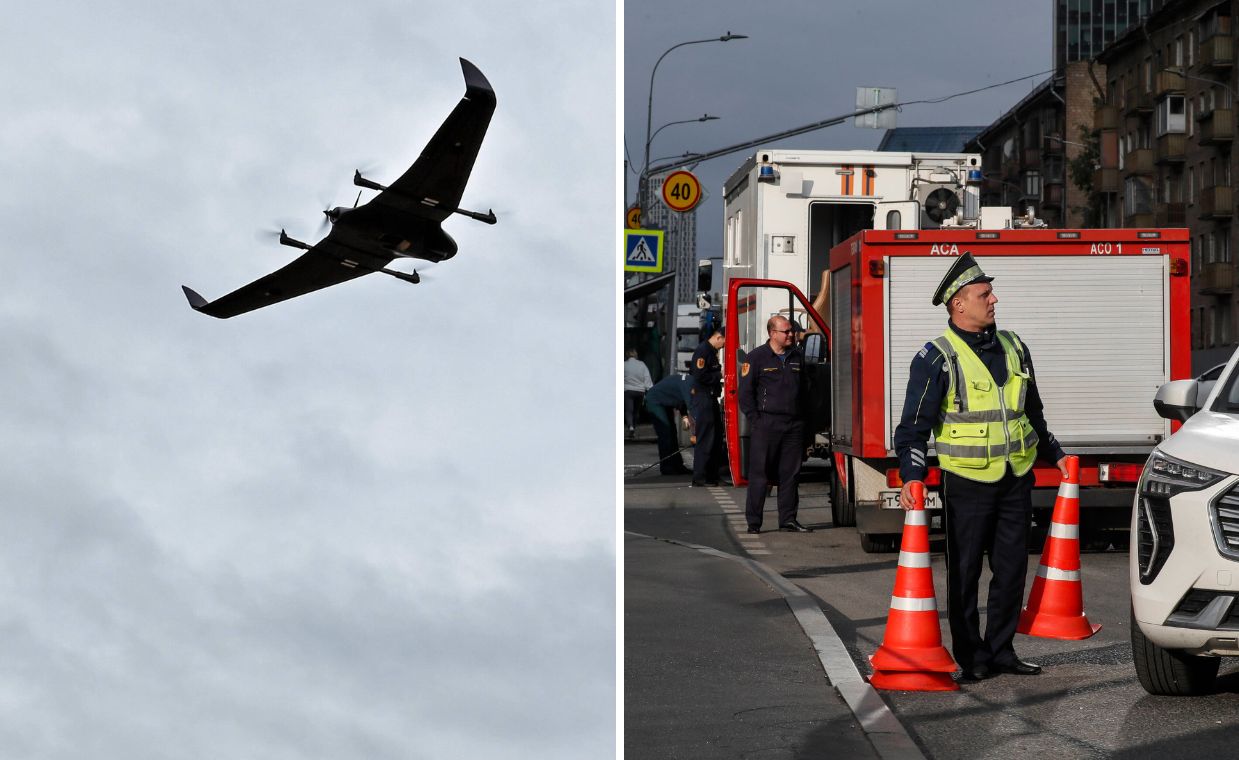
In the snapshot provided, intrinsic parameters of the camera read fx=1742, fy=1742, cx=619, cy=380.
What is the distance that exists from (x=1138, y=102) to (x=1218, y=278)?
1592cm

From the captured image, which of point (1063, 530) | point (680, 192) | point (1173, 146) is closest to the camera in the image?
point (1063, 530)

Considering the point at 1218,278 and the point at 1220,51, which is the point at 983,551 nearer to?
the point at 1218,278

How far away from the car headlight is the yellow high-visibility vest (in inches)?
27.3

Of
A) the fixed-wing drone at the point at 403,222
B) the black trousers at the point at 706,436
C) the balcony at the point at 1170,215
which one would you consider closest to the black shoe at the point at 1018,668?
the fixed-wing drone at the point at 403,222

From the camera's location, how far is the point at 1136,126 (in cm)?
8894

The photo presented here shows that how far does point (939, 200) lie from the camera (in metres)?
19.6

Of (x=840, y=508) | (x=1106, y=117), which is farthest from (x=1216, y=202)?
(x=840, y=508)

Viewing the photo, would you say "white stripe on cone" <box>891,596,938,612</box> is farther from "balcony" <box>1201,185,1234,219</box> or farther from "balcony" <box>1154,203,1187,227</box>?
"balcony" <box>1154,203,1187,227</box>

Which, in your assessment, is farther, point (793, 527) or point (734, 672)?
point (793, 527)

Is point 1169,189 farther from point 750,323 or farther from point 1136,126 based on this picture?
point 750,323

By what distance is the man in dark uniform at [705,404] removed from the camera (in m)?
22.0

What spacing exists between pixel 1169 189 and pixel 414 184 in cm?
7561

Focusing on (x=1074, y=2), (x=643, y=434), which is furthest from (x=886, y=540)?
(x=1074, y=2)

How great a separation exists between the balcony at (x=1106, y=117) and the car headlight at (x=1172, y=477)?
89.7 metres
